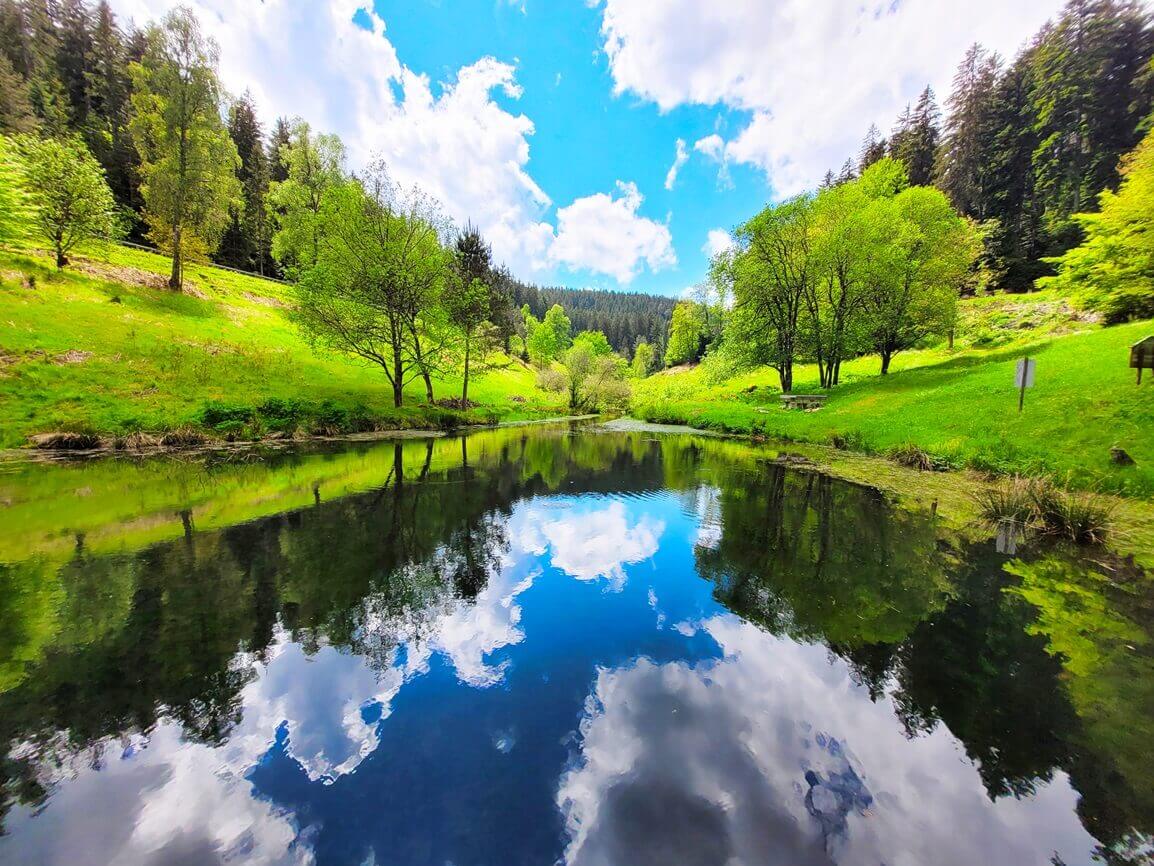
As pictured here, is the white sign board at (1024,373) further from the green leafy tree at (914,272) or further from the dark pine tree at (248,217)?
the dark pine tree at (248,217)

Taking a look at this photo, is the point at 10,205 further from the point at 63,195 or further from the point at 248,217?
the point at 248,217

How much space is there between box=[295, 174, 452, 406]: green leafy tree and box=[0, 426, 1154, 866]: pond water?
71.1 feet

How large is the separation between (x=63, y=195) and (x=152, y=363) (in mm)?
18512

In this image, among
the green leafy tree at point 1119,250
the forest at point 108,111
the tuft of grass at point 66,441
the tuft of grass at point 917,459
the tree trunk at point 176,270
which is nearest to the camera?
the tuft of grass at point 917,459

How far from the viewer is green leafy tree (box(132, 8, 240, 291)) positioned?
103ft

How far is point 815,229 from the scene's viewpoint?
115 feet

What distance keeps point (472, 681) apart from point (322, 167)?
206 ft

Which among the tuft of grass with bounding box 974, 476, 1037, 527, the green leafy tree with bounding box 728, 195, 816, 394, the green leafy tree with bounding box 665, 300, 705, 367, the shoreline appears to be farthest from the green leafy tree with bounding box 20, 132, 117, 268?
the green leafy tree with bounding box 665, 300, 705, 367

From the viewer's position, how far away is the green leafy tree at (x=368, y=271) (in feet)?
93.1

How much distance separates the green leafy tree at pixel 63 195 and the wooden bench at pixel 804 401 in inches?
2099

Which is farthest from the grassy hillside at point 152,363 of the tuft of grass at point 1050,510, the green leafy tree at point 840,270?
the green leafy tree at point 840,270

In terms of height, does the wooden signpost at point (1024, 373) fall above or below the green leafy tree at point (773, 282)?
below

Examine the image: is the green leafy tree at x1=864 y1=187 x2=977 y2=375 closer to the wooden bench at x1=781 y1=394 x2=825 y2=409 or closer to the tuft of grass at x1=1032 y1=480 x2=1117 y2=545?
the wooden bench at x1=781 y1=394 x2=825 y2=409

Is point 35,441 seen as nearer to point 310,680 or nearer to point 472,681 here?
point 310,680
